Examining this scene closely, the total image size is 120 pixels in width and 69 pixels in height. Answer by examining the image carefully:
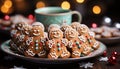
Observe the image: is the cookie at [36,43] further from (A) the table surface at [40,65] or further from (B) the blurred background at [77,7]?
(B) the blurred background at [77,7]

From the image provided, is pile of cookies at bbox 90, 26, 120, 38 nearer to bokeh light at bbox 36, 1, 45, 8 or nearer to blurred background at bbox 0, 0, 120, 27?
blurred background at bbox 0, 0, 120, 27

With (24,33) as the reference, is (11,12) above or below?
below

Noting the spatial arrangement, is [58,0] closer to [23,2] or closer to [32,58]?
[23,2]

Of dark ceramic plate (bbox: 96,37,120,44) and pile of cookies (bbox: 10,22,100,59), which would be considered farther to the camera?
dark ceramic plate (bbox: 96,37,120,44)

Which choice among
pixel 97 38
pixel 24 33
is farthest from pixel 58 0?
pixel 24 33

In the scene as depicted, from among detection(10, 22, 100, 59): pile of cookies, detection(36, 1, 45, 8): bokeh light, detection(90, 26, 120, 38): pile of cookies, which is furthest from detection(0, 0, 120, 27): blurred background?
detection(10, 22, 100, 59): pile of cookies

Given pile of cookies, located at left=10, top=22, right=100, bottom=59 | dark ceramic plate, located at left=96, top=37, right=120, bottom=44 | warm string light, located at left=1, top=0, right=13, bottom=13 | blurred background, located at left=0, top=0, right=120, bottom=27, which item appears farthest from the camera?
warm string light, located at left=1, top=0, right=13, bottom=13
